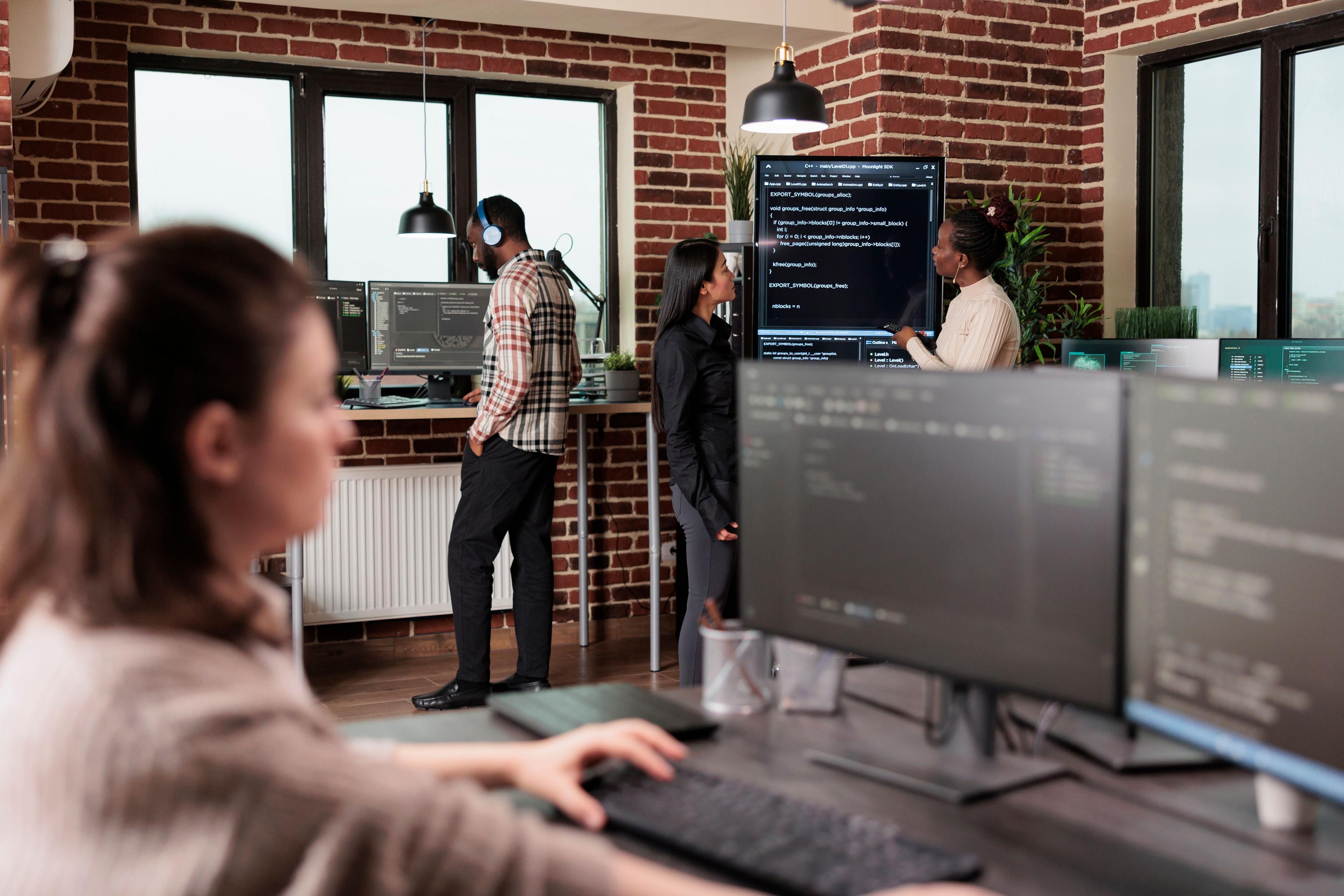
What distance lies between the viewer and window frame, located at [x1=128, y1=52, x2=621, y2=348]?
452 cm

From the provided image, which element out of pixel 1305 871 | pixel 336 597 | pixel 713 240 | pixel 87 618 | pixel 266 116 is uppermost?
pixel 266 116

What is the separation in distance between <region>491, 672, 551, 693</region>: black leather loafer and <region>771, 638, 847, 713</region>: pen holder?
2.59m

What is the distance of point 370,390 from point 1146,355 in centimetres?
261

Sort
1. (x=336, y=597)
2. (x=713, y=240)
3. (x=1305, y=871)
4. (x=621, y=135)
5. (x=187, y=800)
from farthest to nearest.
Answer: (x=621, y=135) < (x=336, y=597) < (x=713, y=240) < (x=1305, y=871) < (x=187, y=800)

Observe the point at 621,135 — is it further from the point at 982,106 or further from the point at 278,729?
the point at 278,729

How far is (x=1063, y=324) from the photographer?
15.4 feet

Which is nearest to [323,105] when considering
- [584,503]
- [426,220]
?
[426,220]

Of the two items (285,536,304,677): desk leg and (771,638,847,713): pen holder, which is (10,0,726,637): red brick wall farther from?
(771,638,847,713): pen holder

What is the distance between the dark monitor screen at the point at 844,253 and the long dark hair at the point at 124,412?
352 cm

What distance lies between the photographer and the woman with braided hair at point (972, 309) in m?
3.95

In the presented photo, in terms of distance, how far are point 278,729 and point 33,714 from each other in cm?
14

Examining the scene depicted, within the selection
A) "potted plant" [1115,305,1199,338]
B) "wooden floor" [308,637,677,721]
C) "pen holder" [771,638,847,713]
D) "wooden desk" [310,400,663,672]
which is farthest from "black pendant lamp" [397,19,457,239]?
"pen holder" [771,638,847,713]

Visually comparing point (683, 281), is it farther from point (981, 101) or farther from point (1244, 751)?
point (1244, 751)

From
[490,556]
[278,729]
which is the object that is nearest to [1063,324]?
[490,556]
